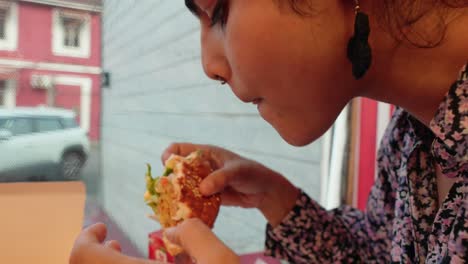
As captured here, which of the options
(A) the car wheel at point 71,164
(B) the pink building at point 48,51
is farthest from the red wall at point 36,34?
(A) the car wheel at point 71,164

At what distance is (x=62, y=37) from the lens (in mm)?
1112

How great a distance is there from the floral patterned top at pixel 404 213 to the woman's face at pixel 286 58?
14cm

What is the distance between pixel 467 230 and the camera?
1.61 ft

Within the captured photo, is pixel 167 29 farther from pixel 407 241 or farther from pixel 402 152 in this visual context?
pixel 407 241

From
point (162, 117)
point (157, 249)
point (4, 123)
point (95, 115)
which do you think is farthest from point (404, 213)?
point (162, 117)

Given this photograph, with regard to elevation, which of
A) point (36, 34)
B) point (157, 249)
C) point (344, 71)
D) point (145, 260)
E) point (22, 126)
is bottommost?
point (157, 249)

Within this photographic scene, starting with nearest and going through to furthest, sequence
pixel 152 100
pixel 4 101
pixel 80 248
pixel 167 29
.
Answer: pixel 80 248 < pixel 4 101 < pixel 167 29 < pixel 152 100

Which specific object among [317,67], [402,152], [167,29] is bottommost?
[402,152]

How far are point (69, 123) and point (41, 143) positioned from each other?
96mm

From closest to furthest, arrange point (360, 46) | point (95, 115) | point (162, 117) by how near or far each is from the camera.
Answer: point (360, 46) < point (95, 115) < point (162, 117)

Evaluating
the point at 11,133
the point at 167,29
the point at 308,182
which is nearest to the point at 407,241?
the point at 308,182

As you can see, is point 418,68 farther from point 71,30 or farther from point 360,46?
point 71,30

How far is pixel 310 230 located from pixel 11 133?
70 centimetres

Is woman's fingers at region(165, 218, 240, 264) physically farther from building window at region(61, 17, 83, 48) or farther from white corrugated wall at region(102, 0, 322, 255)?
building window at region(61, 17, 83, 48)
